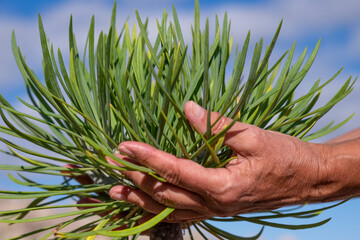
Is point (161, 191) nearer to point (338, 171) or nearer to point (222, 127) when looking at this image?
point (222, 127)

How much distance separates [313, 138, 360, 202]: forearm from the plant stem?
7.5 inches

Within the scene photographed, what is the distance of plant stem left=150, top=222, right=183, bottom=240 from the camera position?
0.57 meters

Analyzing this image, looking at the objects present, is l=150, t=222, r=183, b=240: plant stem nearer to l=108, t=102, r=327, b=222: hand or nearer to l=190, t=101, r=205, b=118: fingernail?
l=108, t=102, r=327, b=222: hand

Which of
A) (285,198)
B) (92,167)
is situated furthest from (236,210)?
(92,167)

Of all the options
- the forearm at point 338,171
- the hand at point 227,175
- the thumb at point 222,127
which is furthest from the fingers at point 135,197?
the forearm at point 338,171

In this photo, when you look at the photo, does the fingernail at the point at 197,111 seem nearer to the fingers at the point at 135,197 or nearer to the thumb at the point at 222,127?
the thumb at the point at 222,127

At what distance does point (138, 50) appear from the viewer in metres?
0.62

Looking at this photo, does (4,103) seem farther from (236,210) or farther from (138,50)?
(236,210)

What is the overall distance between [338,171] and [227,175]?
0.63 ft

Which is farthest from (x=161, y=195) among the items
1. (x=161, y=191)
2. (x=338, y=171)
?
(x=338, y=171)

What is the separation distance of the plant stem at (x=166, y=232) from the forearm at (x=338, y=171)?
19 centimetres

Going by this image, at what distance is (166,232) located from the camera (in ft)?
1.86

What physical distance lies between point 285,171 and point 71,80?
285 mm

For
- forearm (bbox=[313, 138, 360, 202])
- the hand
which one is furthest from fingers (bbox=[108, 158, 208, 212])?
forearm (bbox=[313, 138, 360, 202])
